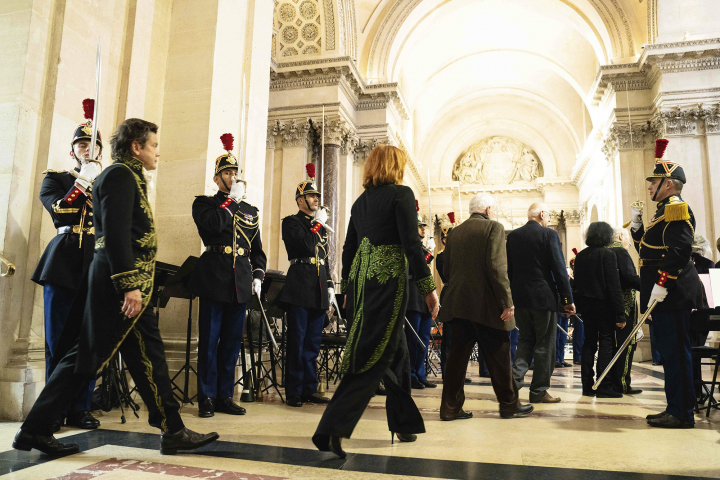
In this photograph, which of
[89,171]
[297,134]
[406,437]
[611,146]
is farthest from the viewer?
[611,146]

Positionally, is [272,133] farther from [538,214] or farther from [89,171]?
[89,171]

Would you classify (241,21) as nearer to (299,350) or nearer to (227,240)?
(227,240)

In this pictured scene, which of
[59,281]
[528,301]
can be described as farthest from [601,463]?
[59,281]

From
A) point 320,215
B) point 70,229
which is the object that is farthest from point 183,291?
point 320,215

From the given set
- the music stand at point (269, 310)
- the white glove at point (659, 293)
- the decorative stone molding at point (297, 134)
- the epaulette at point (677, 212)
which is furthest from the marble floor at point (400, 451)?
the decorative stone molding at point (297, 134)

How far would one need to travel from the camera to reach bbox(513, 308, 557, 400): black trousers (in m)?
5.05

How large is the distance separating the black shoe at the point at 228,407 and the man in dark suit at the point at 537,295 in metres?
2.57

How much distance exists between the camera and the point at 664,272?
3916 mm

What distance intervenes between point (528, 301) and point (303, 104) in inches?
406

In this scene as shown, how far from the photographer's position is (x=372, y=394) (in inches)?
114

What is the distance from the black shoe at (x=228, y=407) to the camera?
4152 mm

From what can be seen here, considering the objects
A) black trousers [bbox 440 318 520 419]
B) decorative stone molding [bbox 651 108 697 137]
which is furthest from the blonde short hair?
decorative stone molding [bbox 651 108 697 137]

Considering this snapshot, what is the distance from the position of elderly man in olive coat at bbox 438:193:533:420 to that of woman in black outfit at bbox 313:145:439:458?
100 centimetres

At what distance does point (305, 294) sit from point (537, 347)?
2187mm
